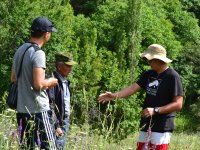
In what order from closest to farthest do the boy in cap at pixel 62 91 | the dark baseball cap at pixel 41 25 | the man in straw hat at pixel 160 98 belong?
the dark baseball cap at pixel 41 25, the man in straw hat at pixel 160 98, the boy in cap at pixel 62 91

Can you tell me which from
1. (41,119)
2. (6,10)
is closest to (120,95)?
(41,119)

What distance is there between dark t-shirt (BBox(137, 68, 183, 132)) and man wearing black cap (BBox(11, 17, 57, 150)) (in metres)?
1.06

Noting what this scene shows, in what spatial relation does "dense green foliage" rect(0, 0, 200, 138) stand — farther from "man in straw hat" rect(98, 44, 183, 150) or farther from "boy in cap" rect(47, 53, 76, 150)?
"man in straw hat" rect(98, 44, 183, 150)

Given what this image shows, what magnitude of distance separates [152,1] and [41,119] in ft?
131

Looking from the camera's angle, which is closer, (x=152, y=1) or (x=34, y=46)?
(x=34, y=46)

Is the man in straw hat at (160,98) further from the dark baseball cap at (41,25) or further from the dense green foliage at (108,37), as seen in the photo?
the dense green foliage at (108,37)

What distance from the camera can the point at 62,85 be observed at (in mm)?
5625

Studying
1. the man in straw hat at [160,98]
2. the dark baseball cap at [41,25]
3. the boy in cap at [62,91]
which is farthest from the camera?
the boy in cap at [62,91]

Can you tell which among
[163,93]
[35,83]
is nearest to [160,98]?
[163,93]

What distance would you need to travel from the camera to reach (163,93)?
16.7 feet

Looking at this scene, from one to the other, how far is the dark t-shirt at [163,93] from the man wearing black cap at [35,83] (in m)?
1.06

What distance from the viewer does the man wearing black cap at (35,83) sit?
14.9ft

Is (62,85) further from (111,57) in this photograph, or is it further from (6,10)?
(111,57)

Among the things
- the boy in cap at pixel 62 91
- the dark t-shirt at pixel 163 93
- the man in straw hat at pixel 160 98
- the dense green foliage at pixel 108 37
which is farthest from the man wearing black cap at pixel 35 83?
the dense green foliage at pixel 108 37
